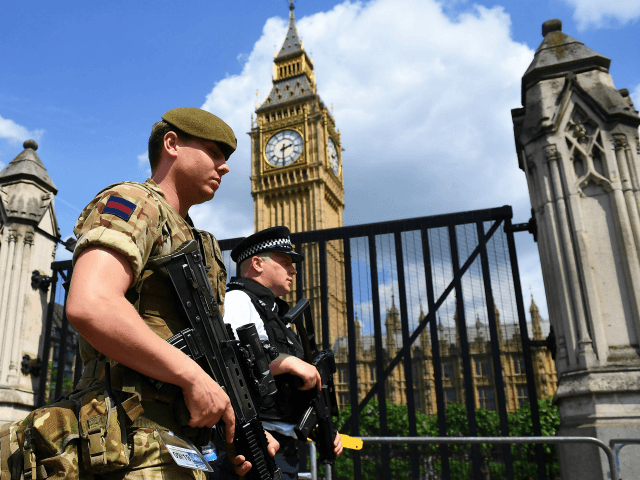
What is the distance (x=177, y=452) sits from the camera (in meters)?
1.36

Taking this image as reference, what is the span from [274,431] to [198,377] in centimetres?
158

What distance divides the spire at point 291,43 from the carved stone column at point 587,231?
5489 cm

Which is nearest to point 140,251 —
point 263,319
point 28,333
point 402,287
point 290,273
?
point 263,319

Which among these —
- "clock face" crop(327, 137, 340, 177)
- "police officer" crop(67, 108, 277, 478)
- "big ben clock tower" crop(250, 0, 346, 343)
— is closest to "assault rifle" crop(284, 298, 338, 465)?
"police officer" crop(67, 108, 277, 478)

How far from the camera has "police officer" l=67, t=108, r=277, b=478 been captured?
1317 mm

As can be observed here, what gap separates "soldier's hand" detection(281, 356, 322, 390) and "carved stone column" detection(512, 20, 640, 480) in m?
3.29

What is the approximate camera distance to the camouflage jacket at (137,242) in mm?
1398

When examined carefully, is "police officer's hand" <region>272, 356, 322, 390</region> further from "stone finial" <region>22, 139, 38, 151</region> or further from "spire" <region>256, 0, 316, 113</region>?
"spire" <region>256, 0, 316, 113</region>

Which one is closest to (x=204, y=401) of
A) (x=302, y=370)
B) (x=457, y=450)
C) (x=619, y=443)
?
(x=302, y=370)

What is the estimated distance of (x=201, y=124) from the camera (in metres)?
1.80

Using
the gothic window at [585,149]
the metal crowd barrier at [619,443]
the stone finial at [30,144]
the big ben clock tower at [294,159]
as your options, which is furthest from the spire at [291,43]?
the metal crowd barrier at [619,443]

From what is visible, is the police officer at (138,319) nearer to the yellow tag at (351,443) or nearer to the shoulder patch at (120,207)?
the shoulder patch at (120,207)

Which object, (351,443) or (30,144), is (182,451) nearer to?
(351,443)

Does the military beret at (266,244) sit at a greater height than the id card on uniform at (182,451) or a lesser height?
greater
